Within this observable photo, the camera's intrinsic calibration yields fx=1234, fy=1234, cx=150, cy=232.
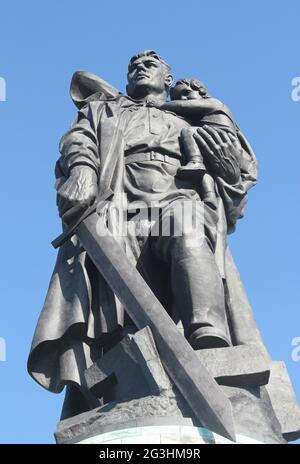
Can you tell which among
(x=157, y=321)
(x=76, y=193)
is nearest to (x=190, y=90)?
(x=76, y=193)

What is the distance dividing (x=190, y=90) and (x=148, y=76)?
0.49 m

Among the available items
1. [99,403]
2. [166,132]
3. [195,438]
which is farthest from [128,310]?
[166,132]

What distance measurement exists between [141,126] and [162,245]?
178 centimetres

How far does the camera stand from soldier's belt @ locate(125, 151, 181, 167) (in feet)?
37.7

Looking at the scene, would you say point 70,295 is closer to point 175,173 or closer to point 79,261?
point 79,261

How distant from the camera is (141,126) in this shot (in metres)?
11.9

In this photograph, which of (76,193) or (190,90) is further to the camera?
(190,90)

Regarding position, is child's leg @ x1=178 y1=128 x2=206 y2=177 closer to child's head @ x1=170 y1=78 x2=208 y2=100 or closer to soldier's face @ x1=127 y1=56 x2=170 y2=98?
child's head @ x1=170 y1=78 x2=208 y2=100

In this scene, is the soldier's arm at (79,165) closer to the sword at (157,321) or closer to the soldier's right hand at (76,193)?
the soldier's right hand at (76,193)

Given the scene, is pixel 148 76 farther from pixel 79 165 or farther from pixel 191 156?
pixel 79 165

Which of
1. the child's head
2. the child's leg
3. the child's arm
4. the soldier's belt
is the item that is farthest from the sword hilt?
the child's head

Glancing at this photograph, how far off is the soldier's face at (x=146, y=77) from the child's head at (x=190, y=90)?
0.26 metres

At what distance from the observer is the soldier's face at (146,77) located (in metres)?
12.6

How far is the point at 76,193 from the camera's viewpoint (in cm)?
1064
